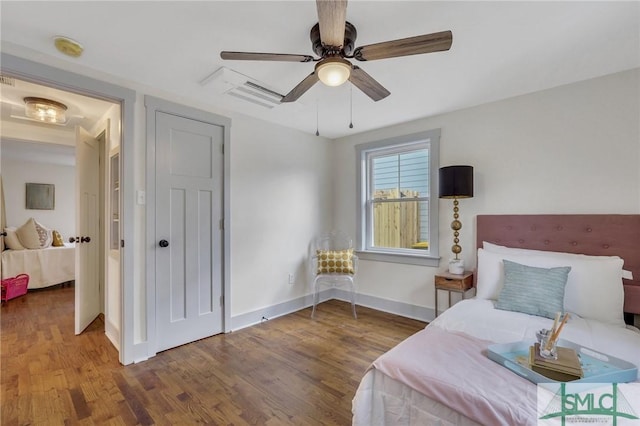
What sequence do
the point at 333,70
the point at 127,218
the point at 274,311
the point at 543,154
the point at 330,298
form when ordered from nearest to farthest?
the point at 333,70, the point at 127,218, the point at 543,154, the point at 274,311, the point at 330,298

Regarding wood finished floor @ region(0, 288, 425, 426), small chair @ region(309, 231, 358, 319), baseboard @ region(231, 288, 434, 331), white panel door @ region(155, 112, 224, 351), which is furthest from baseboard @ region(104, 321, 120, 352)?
small chair @ region(309, 231, 358, 319)

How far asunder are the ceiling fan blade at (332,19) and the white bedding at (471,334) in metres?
1.67

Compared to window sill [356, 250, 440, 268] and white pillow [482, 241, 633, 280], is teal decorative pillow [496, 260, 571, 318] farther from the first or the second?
window sill [356, 250, 440, 268]

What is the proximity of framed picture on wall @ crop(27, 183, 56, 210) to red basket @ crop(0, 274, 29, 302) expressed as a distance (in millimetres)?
2208

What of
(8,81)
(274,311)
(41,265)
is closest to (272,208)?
(274,311)

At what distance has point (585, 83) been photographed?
2.39 metres

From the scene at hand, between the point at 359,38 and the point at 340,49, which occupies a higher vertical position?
the point at 359,38

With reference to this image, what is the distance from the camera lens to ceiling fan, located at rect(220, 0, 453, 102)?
4.14 feet

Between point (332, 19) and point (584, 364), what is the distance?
1.95m

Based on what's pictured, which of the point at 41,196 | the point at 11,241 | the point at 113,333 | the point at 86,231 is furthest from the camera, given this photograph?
the point at 41,196

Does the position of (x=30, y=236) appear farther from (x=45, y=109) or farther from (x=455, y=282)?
(x=455, y=282)

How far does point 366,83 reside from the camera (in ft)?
5.98

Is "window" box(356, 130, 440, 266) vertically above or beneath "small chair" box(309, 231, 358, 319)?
above

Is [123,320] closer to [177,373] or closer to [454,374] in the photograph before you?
[177,373]
